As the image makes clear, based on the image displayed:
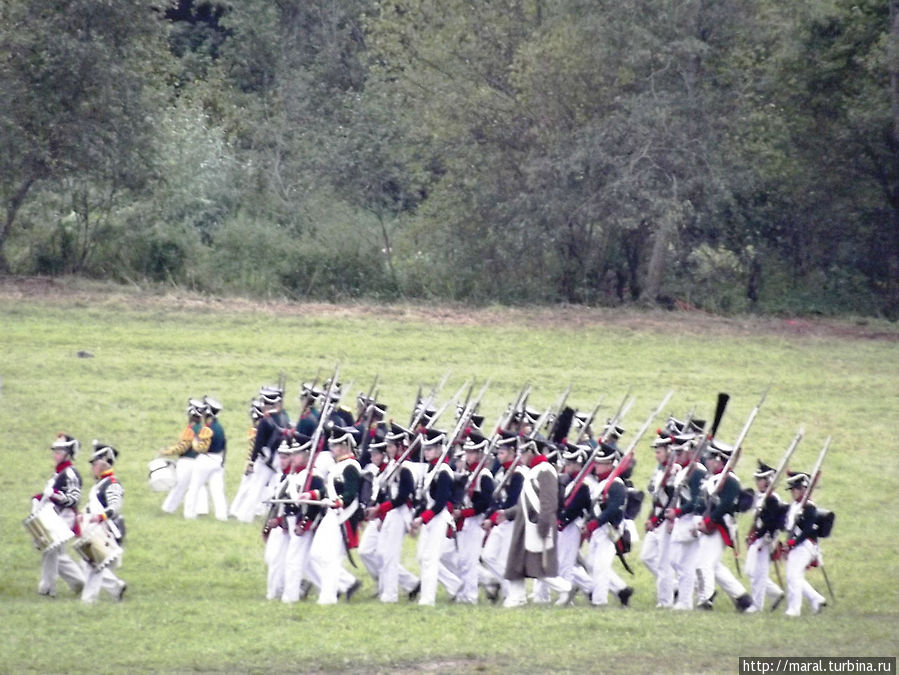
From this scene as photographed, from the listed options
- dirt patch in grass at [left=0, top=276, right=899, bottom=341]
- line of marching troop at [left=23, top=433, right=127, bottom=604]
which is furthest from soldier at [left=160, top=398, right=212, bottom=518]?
dirt patch in grass at [left=0, top=276, right=899, bottom=341]

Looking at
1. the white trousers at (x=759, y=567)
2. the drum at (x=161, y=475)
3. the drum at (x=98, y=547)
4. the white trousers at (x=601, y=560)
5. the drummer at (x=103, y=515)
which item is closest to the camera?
the drum at (x=98, y=547)

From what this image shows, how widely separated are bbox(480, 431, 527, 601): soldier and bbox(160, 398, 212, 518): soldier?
4.89 meters

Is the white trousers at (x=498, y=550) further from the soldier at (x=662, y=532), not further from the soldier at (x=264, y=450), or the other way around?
the soldier at (x=264, y=450)

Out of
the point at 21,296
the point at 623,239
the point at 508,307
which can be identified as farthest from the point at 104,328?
the point at 623,239

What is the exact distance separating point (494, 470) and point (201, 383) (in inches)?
482

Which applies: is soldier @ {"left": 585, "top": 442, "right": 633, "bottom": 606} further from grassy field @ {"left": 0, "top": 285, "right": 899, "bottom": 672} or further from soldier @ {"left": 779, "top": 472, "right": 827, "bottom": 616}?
soldier @ {"left": 779, "top": 472, "right": 827, "bottom": 616}

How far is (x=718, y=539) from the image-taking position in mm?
16797

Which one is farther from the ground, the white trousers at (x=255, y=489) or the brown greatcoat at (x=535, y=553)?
the brown greatcoat at (x=535, y=553)

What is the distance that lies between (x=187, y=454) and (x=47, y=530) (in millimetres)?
5303

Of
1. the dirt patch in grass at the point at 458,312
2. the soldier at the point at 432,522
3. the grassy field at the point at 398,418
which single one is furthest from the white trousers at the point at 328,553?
the dirt patch in grass at the point at 458,312

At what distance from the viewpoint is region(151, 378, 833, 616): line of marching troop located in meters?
16.2

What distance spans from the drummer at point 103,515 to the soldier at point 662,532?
5665mm

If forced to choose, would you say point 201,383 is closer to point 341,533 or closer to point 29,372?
point 29,372

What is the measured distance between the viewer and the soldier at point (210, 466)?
68.2 ft
